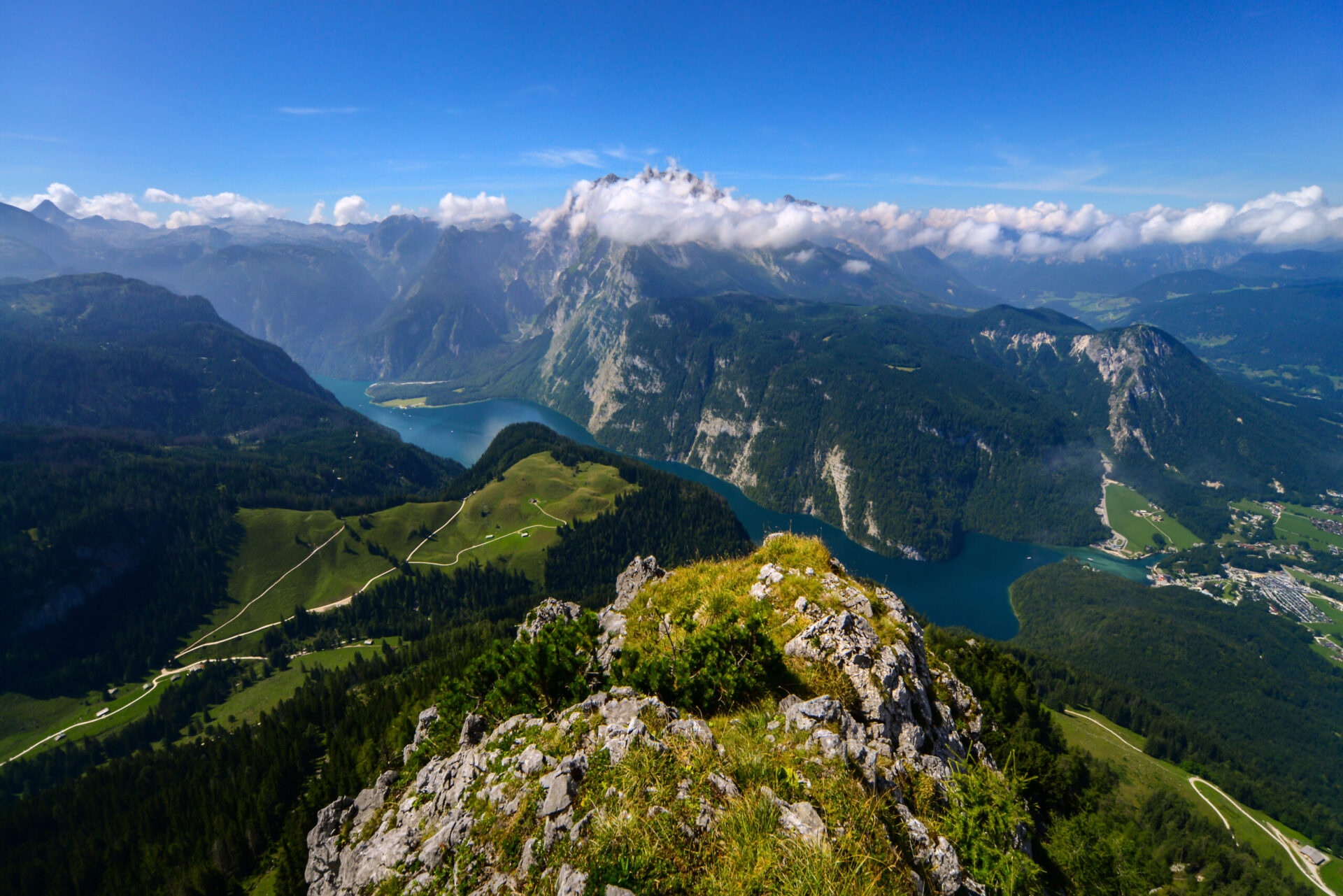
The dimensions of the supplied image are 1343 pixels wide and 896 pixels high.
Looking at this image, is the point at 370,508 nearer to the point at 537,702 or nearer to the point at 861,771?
the point at 537,702

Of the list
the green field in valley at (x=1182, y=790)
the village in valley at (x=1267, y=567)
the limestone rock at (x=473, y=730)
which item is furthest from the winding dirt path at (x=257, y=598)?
the village in valley at (x=1267, y=567)

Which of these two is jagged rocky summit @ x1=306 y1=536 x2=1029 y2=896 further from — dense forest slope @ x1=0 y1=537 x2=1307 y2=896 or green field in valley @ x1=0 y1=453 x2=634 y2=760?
green field in valley @ x1=0 y1=453 x2=634 y2=760

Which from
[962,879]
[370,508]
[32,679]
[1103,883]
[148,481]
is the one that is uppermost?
[962,879]

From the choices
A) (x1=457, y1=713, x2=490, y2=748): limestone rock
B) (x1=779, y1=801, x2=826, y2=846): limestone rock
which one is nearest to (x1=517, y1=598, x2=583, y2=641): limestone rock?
(x1=457, y1=713, x2=490, y2=748): limestone rock

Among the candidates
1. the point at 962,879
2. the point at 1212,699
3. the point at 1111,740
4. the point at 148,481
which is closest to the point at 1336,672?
the point at 1212,699

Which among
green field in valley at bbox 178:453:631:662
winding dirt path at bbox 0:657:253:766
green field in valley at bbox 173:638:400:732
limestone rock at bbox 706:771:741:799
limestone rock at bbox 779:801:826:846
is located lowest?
winding dirt path at bbox 0:657:253:766

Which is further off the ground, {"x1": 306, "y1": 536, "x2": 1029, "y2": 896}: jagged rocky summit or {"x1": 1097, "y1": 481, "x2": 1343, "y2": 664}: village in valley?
{"x1": 306, "y1": 536, "x2": 1029, "y2": 896}: jagged rocky summit

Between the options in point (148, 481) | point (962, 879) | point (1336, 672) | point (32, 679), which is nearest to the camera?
point (962, 879)
